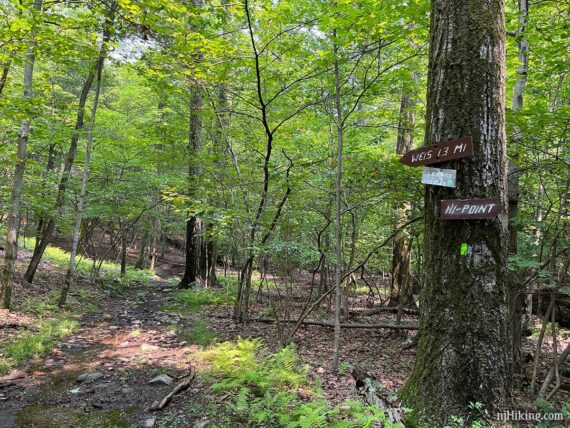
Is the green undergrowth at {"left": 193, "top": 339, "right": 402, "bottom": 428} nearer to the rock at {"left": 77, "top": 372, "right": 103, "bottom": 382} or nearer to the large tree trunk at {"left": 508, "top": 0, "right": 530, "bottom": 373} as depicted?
the rock at {"left": 77, "top": 372, "right": 103, "bottom": 382}

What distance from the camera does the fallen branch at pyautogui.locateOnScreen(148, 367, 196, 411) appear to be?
4234 millimetres

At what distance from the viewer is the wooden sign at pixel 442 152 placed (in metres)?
2.67

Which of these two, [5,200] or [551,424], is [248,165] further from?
[5,200]

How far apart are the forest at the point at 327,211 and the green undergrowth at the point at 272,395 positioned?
0.10 feet

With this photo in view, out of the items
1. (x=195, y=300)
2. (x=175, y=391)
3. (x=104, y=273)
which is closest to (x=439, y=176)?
(x=175, y=391)

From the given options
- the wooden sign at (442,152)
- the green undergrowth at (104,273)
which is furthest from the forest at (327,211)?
the green undergrowth at (104,273)

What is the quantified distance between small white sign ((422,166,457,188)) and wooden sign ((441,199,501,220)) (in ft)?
0.44

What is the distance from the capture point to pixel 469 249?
2.66m

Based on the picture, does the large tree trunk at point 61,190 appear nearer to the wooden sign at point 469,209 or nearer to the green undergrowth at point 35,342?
the green undergrowth at point 35,342

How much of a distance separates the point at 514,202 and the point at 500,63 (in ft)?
8.89

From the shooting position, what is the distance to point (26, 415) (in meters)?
4.05

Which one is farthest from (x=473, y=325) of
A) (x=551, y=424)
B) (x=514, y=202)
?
(x=514, y=202)

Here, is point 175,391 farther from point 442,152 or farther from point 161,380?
point 442,152

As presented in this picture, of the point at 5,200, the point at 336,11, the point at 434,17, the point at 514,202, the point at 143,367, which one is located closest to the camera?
the point at 434,17
